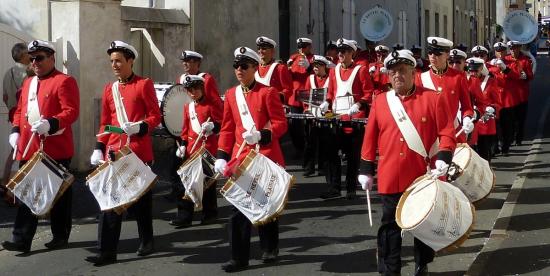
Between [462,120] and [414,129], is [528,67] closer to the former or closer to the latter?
[462,120]

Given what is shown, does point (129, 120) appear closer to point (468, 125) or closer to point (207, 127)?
point (207, 127)

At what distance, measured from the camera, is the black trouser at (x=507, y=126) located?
646 inches

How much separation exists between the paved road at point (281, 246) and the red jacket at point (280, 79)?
1795mm

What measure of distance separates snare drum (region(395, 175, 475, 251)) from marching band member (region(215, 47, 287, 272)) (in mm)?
1737

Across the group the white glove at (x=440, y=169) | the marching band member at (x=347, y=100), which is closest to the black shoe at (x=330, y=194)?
the marching band member at (x=347, y=100)

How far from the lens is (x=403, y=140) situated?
276 inches

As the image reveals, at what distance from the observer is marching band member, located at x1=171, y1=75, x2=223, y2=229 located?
9.91m

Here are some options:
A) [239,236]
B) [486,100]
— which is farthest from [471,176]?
[486,100]

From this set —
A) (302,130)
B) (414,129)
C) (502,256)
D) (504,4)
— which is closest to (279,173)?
(414,129)

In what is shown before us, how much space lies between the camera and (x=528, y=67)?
17344 millimetres

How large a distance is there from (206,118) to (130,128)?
5.79 ft

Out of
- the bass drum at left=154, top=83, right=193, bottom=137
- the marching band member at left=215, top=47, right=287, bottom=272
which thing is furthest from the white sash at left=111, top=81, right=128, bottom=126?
the bass drum at left=154, top=83, right=193, bottom=137

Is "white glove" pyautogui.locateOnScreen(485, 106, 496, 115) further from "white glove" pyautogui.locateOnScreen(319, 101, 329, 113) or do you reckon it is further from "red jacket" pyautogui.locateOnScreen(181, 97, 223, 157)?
"red jacket" pyautogui.locateOnScreen(181, 97, 223, 157)

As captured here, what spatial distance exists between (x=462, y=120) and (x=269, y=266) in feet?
9.57
